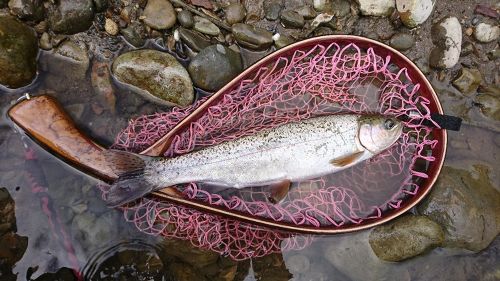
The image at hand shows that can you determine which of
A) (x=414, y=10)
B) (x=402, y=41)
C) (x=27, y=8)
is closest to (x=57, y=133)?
(x=27, y=8)

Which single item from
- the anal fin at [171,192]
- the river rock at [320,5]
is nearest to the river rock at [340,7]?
the river rock at [320,5]

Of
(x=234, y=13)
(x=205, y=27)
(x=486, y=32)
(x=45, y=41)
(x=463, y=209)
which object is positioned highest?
(x=486, y=32)

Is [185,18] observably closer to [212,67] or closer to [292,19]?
[212,67]

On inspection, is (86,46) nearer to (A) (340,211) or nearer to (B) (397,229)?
(A) (340,211)

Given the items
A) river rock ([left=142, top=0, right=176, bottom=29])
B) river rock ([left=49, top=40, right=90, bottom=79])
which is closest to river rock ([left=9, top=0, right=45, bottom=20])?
river rock ([left=49, top=40, right=90, bottom=79])

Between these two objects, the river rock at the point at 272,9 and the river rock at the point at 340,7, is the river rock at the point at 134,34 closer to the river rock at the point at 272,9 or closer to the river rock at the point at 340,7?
the river rock at the point at 272,9

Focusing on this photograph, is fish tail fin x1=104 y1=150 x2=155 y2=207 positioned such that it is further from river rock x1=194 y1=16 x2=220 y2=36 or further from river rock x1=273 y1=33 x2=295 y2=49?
river rock x1=273 y1=33 x2=295 y2=49

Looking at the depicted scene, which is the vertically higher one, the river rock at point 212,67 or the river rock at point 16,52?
the river rock at point 212,67
